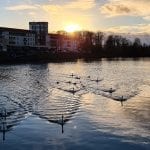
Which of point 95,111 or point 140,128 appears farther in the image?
point 95,111

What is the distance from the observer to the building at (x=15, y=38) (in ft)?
565

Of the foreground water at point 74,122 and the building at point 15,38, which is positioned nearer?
the foreground water at point 74,122

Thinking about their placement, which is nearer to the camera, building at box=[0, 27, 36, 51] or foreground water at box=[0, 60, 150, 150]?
foreground water at box=[0, 60, 150, 150]

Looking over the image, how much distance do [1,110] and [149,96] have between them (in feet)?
49.7

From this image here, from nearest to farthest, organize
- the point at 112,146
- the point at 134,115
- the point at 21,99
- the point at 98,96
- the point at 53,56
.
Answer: the point at 112,146, the point at 134,115, the point at 21,99, the point at 98,96, the point at 53,56

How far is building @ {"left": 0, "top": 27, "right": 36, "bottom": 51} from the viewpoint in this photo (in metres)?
172

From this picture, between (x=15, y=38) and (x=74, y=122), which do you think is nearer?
(x=74, y=122)

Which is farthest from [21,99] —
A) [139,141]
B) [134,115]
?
[139,141]

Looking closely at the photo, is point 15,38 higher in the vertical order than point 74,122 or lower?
higher

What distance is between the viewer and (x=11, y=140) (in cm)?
2081

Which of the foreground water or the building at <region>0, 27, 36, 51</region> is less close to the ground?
the building at <region>0, 27, 36, 51</region>

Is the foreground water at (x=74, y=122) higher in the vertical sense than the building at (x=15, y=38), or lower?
lower

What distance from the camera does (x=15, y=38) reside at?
18175 cm

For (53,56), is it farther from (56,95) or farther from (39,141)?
(39,141)
